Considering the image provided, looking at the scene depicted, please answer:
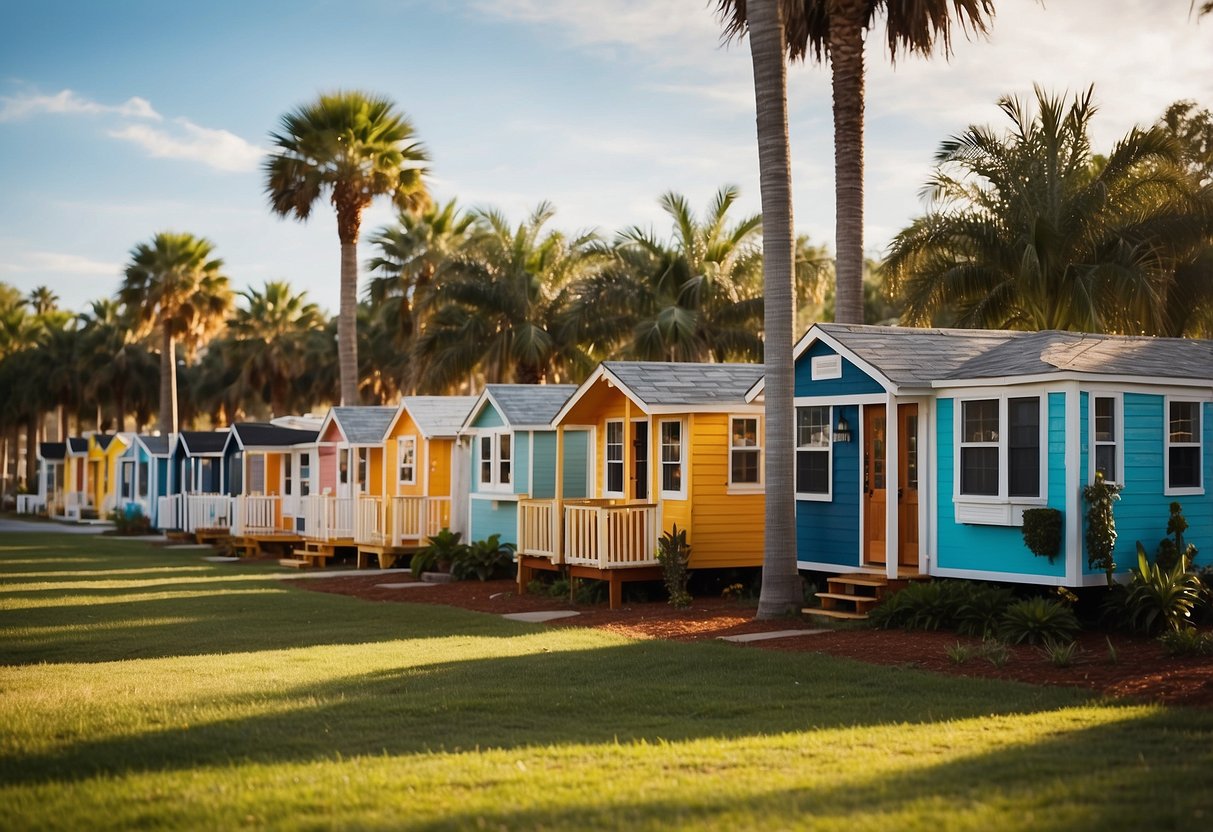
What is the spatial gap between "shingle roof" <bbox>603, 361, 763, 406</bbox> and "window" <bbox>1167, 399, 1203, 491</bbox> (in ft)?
21.7

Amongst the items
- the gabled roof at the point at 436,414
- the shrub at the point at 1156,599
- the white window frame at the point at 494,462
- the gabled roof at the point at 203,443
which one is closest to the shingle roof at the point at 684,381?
the white window frame at the point at 494,462

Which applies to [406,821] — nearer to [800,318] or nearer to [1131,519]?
[1131,519]

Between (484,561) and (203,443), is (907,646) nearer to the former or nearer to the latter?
(484,561)

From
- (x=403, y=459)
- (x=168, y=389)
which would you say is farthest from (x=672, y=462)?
(x=168, y=389)

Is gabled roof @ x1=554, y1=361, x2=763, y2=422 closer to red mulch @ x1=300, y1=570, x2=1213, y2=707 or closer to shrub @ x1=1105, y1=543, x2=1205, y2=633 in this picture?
red mulch @ x1=300, y1=570, x2=1213, y2=707

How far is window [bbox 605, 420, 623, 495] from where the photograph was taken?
2253 cm

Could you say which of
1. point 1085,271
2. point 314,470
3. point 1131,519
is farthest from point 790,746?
point 314,470

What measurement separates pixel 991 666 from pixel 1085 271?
40.8 ft

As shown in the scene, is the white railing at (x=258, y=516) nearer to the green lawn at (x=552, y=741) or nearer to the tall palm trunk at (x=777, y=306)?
the green lawn at (x=552, y=741)

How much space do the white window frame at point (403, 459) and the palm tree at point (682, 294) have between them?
6.26m

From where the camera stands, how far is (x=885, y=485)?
1762 cm

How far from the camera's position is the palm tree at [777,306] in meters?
17.5

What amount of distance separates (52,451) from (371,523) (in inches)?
1444

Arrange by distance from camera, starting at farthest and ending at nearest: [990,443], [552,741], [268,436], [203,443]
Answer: [203,443] → [268,436] → [990,443] → [552,741]
